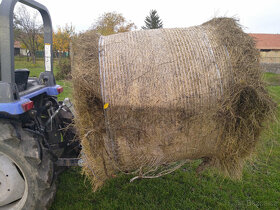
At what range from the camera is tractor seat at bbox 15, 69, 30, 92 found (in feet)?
9.10

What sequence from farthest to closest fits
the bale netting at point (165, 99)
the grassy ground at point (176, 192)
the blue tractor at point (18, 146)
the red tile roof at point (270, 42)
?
1. the red tile roof at point (270, 42)
2. the grassy ground at point (176, 192)
3. the blue tractor at point (18, 146)
4. the bale netting at point (165, 99)

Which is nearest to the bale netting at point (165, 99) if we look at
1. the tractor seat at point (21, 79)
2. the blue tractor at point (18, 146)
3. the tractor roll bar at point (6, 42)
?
the blue tractor at point (18, 146)

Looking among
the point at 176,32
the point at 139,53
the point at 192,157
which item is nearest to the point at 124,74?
the point at 139,53

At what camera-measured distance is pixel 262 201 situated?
10.2 ft

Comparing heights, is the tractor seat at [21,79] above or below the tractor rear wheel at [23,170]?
above

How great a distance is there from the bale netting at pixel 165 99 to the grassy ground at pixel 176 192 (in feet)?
2.40

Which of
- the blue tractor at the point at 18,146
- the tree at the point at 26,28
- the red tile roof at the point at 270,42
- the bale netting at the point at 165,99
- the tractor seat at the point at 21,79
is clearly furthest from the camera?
the red tile roof at the point at 270,42

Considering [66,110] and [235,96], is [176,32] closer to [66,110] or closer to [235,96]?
[235,96]

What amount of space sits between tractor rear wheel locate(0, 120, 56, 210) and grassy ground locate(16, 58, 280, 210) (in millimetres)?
498

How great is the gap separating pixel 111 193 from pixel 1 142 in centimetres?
168

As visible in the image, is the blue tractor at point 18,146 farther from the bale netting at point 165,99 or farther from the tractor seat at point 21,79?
the bale netting at point 165,99

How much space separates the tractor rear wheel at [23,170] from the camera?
7.54 ft

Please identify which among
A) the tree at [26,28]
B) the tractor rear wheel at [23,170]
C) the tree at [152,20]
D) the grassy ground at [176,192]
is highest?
the tree at [152,20]

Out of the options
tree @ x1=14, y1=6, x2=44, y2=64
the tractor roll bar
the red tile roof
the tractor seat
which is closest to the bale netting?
the tractor roll bar
